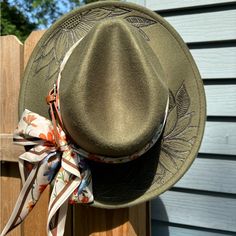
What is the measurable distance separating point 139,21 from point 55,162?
0.47 metres

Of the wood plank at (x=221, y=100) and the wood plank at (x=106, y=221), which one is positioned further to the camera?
the wood plank at (x=221, y=100)

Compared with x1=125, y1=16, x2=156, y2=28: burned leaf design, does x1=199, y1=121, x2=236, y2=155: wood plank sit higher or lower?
lower

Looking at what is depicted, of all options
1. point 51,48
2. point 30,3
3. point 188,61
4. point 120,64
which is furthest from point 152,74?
point 30,3

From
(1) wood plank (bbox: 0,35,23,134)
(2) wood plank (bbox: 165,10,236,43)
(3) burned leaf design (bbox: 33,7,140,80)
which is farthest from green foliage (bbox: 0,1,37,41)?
(3) burned leaf design (bbox: 33,7,140,80)

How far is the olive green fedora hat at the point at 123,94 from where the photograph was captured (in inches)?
38.3

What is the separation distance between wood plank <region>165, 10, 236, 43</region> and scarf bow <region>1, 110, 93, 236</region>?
29.0 inches

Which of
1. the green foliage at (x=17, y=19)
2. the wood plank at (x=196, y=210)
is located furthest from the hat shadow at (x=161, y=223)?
the green foliage at (x=17, y=19)

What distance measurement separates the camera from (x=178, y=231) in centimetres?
167

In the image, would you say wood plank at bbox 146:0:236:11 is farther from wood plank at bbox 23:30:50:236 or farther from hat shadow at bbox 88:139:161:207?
hat shadow at bbox 88:139:161:207

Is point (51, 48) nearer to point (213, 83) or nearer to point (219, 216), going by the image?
point (213, 83)

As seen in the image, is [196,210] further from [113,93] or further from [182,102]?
[113,93]

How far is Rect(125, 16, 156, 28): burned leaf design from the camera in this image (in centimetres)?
120

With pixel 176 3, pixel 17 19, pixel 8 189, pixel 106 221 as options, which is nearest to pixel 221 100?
pixel 176 3

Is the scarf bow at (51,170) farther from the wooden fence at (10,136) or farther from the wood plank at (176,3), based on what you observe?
the wood plank at (176,3)
